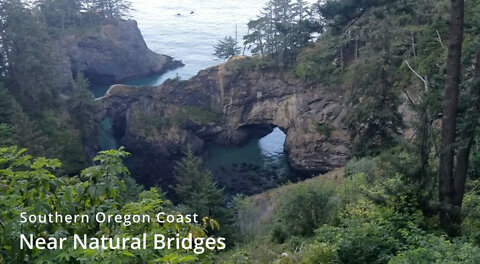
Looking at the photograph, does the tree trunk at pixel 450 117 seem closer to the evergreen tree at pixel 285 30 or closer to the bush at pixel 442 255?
the bush at pixel 442 255

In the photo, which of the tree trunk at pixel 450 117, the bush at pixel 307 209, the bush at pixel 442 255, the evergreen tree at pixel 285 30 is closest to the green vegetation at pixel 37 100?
the evergreen tree at pixel 285 30

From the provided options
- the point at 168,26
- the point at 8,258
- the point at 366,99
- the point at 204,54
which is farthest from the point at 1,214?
the point at 168,26

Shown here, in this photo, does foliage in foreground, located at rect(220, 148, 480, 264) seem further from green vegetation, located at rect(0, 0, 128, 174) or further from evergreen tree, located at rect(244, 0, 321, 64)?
evergreen tree, located at rect(244, 0, 321, 64)

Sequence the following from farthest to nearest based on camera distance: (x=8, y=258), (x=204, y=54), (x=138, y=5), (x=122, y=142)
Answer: (x=138, y=5) < (x=204, y=54) < (x=122, y=142) < (x=8, y=258)

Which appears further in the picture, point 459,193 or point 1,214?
point 459,193

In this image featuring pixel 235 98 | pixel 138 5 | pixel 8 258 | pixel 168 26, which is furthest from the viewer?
pixel 138 5

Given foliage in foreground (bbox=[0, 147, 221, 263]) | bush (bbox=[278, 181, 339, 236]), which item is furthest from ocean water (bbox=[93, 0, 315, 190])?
foliage in foreground (bbox=[0, 147, 221, 263])

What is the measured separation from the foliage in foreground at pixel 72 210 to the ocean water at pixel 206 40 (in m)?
37.2

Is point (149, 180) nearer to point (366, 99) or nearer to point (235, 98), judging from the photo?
point (235, 98)

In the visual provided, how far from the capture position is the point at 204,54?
2763 inches

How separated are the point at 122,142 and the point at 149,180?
30.3 feet

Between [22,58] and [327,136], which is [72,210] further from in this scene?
[22,58]

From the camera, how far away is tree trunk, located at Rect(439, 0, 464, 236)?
8922mm

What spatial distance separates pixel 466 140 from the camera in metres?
8.80
